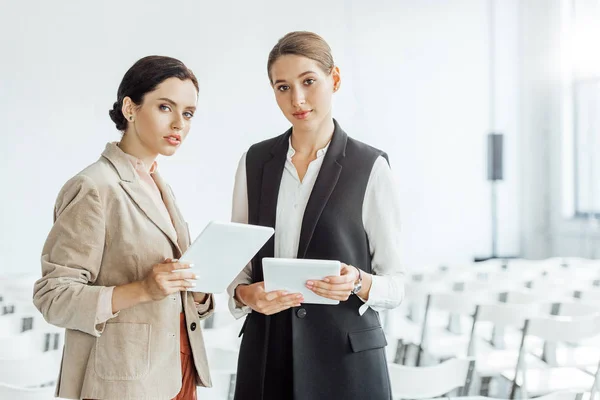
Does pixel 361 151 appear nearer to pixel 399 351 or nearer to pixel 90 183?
pixel 90 183

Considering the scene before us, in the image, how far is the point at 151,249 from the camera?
167 cm

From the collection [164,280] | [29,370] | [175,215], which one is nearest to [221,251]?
[164,280]

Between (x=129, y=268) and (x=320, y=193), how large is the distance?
1.71ft

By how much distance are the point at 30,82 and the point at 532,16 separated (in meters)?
7.39

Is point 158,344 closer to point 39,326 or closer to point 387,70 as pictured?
point 39,326

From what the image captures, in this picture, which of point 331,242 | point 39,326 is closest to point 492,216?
point 39,326

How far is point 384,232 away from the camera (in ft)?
6.00

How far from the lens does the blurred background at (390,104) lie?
864 centimetres

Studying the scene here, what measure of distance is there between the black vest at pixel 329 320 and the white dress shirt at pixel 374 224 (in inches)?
1.0

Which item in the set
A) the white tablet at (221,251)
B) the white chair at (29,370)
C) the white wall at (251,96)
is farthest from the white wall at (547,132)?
the white tablet at (221,251)

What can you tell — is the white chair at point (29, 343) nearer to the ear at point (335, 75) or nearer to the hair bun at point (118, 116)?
the hair bun at point (118, 116)

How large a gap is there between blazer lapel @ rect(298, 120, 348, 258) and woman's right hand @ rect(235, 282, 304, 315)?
0.42 feet

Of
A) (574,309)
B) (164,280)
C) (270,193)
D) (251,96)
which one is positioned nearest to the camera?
(164,280)

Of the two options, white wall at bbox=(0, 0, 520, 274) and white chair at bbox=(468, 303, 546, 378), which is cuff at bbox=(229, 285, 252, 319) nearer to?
white chair at bbox=(468, 303, 546, 378)
